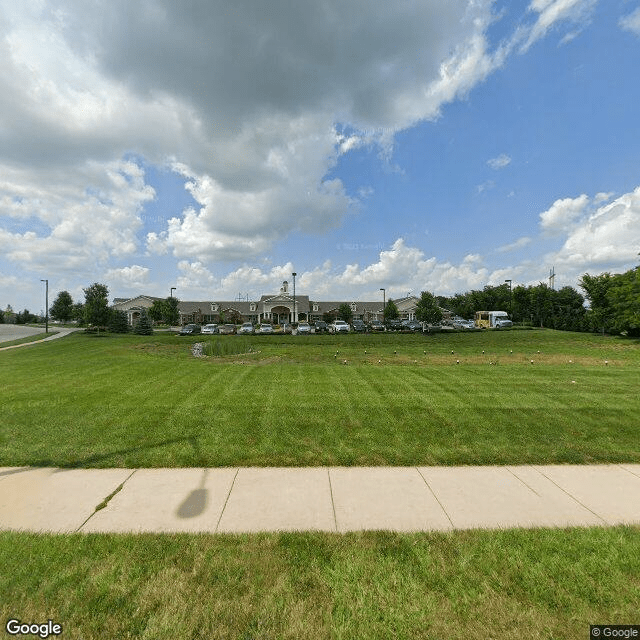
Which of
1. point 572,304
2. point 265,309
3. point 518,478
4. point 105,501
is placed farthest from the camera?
point 265,309

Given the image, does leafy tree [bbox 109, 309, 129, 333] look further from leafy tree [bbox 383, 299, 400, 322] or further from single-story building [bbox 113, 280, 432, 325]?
leafy tree [bbox 383, 299, 400, 322]

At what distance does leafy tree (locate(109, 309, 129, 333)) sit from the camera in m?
41.3

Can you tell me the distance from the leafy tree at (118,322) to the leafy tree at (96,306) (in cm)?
97

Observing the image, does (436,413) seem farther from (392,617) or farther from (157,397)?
(157,397)

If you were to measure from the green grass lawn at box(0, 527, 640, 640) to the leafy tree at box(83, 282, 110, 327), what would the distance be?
139 ft

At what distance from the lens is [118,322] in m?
41.9

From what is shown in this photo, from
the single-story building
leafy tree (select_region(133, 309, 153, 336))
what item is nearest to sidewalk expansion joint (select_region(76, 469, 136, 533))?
leafy tree (select_region(133, 309, 153, 336))

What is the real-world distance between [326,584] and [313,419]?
4334 mm

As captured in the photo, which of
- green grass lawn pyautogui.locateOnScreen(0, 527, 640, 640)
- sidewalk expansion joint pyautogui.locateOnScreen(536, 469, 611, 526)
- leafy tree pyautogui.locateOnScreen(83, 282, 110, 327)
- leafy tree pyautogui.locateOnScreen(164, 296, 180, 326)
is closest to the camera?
green grass lawn pyautogui.locateOnScreen(0, 527, 640, 640)

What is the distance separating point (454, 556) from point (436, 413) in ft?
14.8

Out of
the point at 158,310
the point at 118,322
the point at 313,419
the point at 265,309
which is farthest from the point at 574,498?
the point at 265,309

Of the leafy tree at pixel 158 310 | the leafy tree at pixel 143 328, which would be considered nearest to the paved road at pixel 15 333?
the leafy tree at pixel 143 328

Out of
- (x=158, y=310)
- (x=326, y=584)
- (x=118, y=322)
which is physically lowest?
(x=326, y=584)

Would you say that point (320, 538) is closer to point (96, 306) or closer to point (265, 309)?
point (96, 306)
